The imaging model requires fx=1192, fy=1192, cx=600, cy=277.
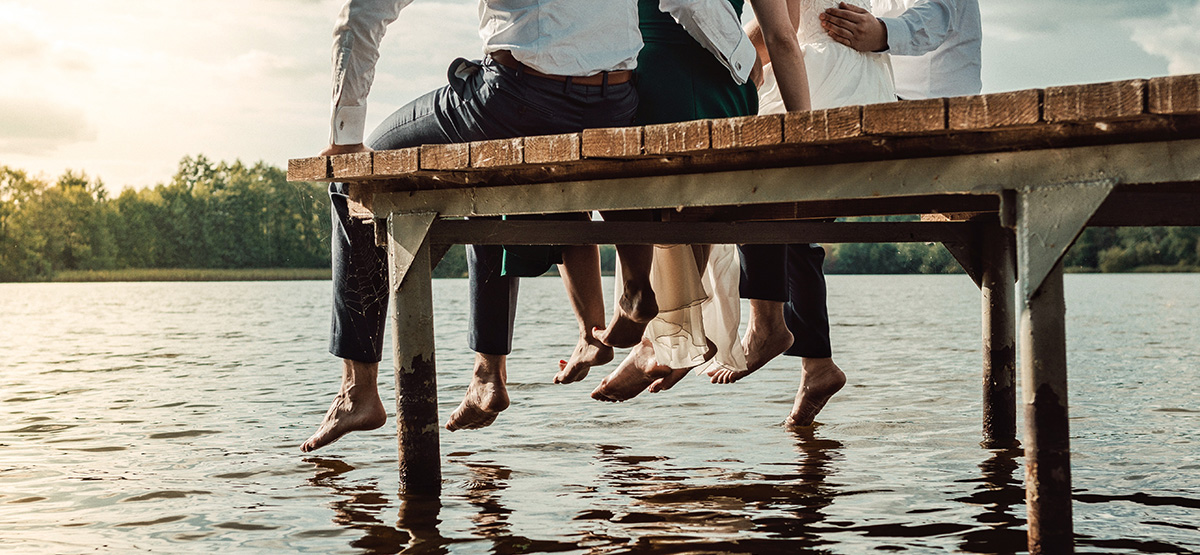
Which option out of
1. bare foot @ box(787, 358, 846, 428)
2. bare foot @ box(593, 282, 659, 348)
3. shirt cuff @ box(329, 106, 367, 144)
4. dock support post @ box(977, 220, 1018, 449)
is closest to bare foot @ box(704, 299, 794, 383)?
bare foot @ box(787, 358, 846, 428)

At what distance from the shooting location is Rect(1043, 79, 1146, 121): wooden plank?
2.55 m

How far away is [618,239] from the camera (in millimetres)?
4453

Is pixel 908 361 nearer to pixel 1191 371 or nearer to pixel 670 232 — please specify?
pixel 1191 371

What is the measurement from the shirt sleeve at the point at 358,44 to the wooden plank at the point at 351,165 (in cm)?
19

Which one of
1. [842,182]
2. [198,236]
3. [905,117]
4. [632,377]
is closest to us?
[905,117]

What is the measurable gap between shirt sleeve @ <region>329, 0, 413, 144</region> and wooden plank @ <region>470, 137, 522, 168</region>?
1.93 ft

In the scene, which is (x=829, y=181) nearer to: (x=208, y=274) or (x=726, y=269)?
(x=726, y=269)

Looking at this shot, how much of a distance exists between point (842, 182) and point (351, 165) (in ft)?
5.89

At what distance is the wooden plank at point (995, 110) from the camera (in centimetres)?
268

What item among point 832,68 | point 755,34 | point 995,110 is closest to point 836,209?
point 832,68

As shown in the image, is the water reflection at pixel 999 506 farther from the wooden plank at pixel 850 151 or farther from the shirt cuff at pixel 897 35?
the shirt cuff at pixel 897 35

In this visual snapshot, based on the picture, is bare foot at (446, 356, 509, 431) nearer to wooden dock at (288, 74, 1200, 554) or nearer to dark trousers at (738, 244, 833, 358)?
wooden dock at (288, 74, 1200, 554)

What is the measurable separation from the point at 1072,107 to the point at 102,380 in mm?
11563

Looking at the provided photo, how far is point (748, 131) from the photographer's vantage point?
10.3 feet
